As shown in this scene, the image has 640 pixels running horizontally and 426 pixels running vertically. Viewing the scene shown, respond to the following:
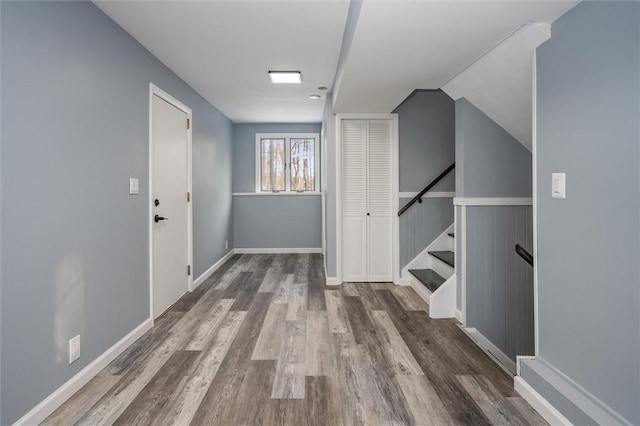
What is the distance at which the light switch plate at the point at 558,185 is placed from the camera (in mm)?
1792

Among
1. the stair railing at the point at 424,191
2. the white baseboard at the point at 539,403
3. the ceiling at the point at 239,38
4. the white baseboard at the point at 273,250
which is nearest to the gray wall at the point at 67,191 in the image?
the ceiling at the point at 239,38

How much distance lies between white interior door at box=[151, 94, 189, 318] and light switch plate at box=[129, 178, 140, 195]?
282 mm

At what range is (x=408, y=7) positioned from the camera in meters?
1.80

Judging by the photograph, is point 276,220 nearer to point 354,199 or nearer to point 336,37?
point 354,199

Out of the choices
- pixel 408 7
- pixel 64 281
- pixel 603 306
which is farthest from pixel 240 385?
pixel 408 7

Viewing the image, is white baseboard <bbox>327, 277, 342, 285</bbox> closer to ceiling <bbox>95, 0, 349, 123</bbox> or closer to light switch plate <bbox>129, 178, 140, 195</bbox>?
ceiling <bbox>95, 0, 349, 123</bbox>

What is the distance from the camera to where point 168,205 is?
3525 mm

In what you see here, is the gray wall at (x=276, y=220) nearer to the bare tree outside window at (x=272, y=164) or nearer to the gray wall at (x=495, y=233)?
the bare tree outside window at (x=272, y=164)

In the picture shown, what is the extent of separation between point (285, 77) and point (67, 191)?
2.40 m

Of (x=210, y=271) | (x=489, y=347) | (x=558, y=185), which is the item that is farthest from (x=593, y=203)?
(x=210, y=271)

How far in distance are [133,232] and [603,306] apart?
286cm

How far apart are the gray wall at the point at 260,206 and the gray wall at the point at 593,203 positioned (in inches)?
192

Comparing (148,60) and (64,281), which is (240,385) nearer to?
(64,281)

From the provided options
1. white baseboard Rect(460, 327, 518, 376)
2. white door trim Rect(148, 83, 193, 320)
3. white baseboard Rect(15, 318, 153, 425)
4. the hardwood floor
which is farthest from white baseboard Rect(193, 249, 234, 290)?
white baseboard Rect(460, 327, 518, 376)
